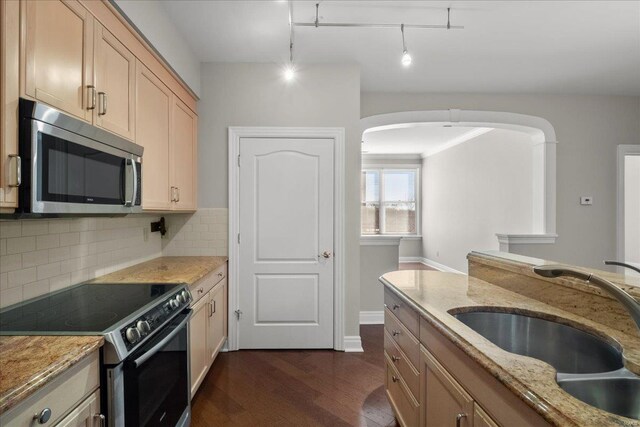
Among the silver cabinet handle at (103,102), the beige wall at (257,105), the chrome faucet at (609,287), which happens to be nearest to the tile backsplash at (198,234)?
the beige wall at (257,105)

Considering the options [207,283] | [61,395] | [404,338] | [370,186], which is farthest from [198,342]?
[370,186]

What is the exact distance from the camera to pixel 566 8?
233 cm

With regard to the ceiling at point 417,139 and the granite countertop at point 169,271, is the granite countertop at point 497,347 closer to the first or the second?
the granite countertop at point 169,271

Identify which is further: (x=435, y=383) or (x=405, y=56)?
(x=405, y=56)

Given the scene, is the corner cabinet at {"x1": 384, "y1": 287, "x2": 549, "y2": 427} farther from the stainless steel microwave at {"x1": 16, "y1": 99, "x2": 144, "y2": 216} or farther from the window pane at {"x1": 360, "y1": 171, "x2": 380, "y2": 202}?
the window pane at {"x1": 360, "y1": 171, "x2": 380, "y2": 202}

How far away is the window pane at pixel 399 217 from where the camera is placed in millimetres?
8773

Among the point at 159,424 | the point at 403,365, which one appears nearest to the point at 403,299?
the point at 403,365

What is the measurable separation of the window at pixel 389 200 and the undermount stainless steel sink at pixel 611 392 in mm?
7762

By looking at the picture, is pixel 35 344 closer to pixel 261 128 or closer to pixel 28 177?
pixel 28 177

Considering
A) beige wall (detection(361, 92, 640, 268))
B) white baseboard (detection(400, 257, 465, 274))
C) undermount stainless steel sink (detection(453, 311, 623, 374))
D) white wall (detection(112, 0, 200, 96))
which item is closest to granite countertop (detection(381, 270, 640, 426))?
undermount stainless steel sink (detection(453, 311, 623, 374))

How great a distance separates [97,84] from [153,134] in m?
0.63

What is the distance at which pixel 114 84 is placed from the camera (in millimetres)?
1717

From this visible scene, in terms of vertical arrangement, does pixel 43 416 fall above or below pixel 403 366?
above

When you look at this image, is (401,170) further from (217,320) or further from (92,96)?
(92,96)
